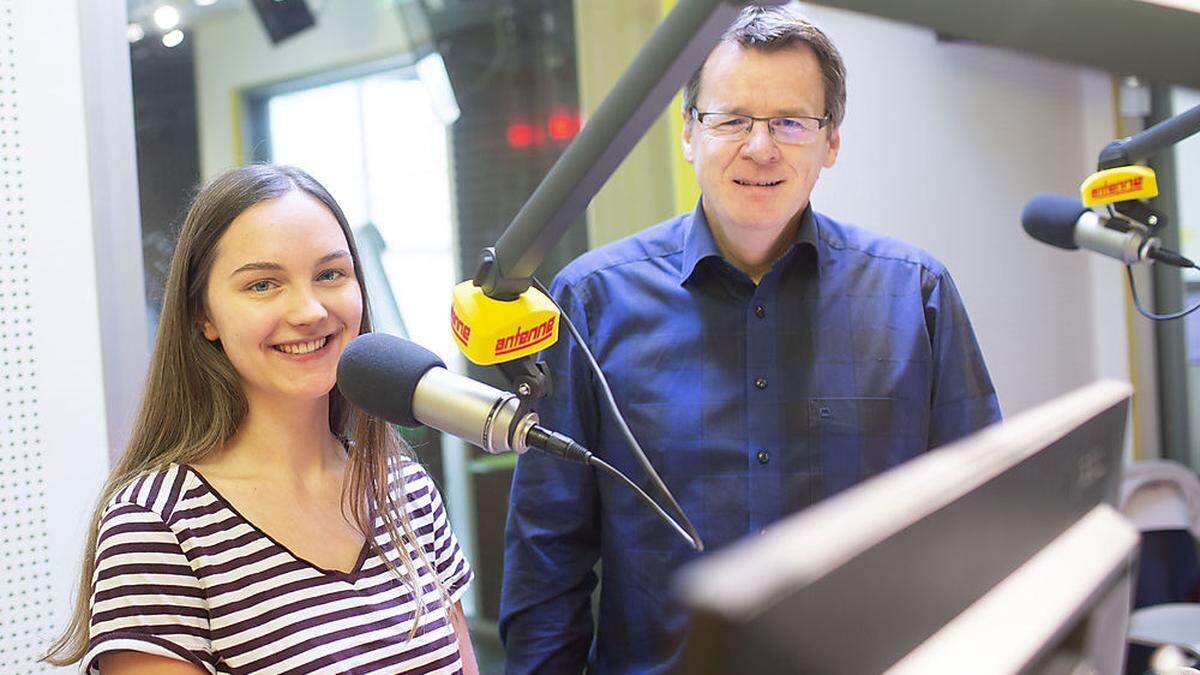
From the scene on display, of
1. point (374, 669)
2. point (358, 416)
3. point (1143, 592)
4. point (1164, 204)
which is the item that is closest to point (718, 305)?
point (358, 416)

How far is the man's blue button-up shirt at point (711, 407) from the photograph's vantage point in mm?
1547

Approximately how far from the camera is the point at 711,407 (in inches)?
61.5

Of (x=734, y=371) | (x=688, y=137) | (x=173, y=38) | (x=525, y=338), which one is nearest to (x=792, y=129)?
(x=688, y=137)

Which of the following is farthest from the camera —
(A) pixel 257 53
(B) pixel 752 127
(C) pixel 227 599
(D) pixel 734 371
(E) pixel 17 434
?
(A) pixel 257 53

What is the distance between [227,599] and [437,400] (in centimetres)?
57

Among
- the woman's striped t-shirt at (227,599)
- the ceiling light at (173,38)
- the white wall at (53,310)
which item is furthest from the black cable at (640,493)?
the ceiling light at (173,38)

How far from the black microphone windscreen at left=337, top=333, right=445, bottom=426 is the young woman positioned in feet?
1.48

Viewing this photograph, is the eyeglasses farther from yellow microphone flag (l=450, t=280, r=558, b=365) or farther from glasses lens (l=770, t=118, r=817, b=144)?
yellow microphone flag (l=450, t=280, r=558, b=365)

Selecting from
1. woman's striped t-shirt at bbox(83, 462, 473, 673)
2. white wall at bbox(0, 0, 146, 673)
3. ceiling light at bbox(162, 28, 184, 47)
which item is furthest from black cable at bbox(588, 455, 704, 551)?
ceiling light at bbox(162, 28, 184, 47)

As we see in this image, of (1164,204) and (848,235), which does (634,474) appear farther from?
(1164,204)

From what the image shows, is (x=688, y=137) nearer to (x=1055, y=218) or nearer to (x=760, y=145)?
(x=760, y=145)

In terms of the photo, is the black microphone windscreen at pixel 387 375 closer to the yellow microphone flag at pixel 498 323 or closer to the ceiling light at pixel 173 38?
the yellow microphone flag at pixel 498 323

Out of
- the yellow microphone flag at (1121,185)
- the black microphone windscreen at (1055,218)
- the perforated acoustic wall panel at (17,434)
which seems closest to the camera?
the yellow microphone flag at (1121,185)

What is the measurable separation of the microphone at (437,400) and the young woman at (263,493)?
451 mm
